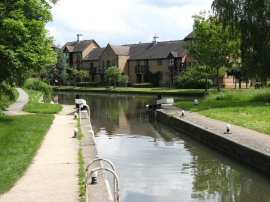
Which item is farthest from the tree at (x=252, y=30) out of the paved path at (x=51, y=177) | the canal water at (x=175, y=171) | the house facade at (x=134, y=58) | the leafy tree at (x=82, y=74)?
the leafy tree at (x=82, y=74)

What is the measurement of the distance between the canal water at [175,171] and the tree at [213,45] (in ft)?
103

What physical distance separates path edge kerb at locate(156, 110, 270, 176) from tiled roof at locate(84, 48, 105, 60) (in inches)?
3131

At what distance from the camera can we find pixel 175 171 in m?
14.4

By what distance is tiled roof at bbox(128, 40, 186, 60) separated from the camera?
276 feet

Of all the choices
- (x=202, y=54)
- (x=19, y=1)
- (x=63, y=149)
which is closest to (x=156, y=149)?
(x=63, y=149)

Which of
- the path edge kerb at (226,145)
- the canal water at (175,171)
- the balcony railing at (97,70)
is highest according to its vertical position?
the balcony railing at (97,70)

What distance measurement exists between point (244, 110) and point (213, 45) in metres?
28.1

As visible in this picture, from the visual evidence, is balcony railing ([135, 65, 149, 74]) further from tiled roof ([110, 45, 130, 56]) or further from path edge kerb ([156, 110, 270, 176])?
path edge kerb ([156, 110, 270, 176])

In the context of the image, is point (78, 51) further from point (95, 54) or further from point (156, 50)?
point (156, 50)

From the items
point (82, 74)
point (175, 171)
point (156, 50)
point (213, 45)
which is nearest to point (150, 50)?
point (156, 50)

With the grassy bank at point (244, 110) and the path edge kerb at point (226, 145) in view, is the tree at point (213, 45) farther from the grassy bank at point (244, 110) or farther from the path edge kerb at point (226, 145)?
the path edge kerb at point (226, 145)

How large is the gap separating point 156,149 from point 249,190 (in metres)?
6.93

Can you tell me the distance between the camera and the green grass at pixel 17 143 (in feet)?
35.1

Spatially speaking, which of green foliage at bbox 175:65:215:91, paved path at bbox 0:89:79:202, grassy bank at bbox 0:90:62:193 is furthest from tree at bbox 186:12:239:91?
paved path at bbox 0:89:79:202
